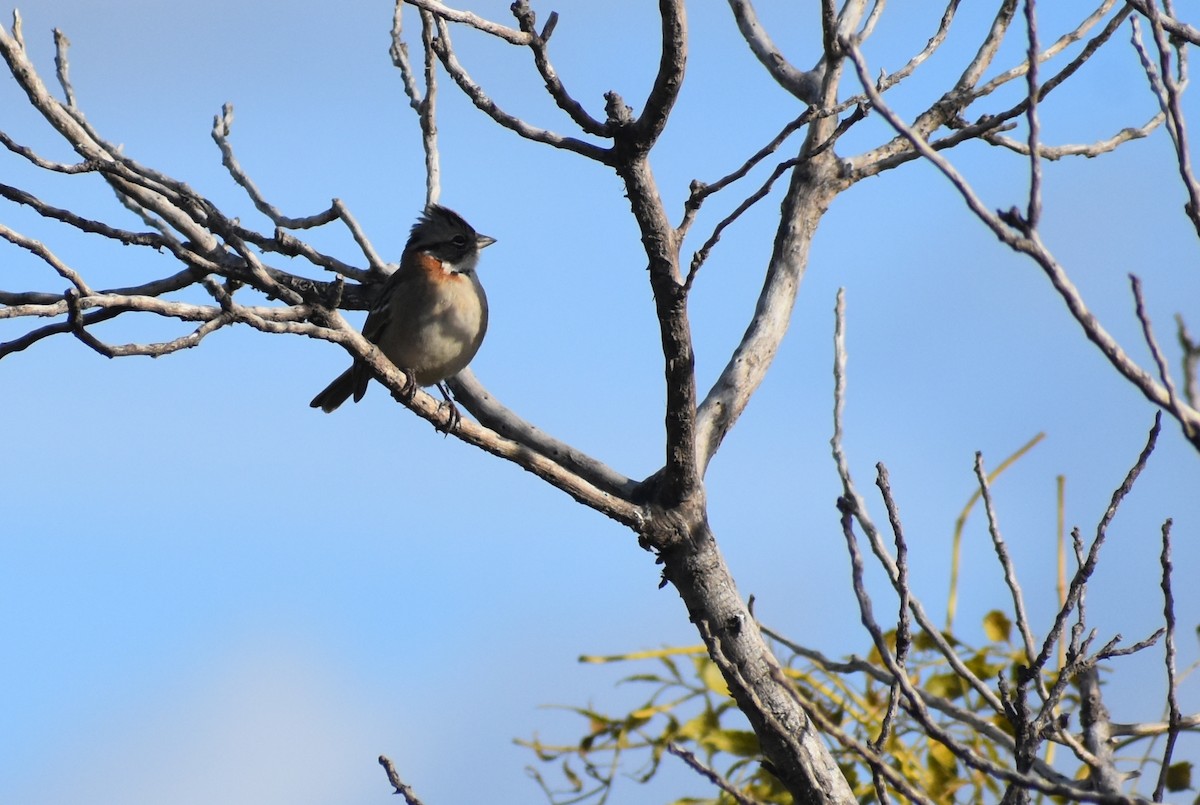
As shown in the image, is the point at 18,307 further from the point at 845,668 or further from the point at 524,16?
the point at 845,668

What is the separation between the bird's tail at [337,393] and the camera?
8180 mm

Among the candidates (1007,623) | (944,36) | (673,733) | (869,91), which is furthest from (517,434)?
(869,91)

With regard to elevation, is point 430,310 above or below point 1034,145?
above

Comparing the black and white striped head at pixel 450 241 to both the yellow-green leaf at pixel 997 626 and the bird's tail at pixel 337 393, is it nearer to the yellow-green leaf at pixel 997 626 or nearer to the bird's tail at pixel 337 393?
the bird's tail at pixel 337 393

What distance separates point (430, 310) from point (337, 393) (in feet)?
3.55

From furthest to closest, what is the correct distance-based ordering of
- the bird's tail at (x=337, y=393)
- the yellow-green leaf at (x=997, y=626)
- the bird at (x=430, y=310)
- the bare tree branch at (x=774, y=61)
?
the bird's tail at (x=337, y=393), the bird at (x=430, y=310), the bare tree branch at (x=774, y=61), the yellow-green leaf at (x=997, y=626)

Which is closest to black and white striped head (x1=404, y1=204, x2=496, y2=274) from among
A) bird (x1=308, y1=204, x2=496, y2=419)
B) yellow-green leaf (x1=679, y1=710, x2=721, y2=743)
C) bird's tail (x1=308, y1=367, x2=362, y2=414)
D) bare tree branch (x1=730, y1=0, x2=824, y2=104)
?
bird (x1=308, y1=204, x2=496, y2=419)

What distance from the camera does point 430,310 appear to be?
7508 mm

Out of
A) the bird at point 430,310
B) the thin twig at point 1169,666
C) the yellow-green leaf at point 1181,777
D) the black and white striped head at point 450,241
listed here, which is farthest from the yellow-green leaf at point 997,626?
the black and white striped head at point 450,241

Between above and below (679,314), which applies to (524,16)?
above

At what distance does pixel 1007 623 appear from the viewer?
5238 mm

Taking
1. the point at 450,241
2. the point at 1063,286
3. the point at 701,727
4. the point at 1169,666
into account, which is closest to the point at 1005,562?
the point at 1169,666

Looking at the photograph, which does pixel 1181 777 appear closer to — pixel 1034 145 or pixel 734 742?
pixel 734 742

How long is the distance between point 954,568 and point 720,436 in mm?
1053
